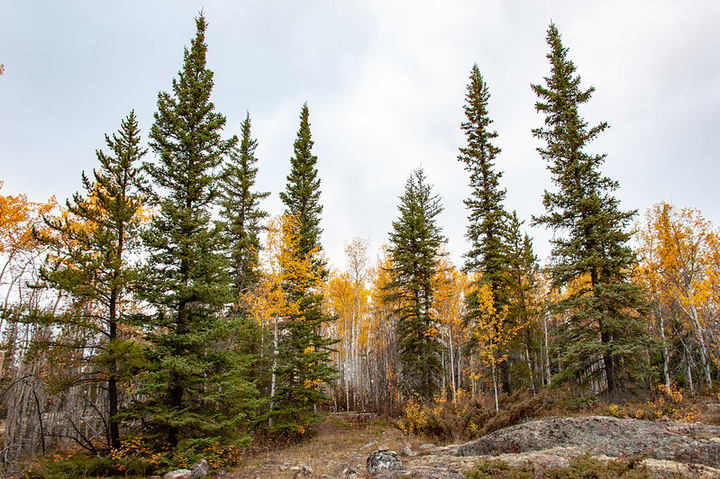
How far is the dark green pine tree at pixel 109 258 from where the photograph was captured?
9.36 m

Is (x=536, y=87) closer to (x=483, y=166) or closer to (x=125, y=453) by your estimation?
(x=483, y=166)

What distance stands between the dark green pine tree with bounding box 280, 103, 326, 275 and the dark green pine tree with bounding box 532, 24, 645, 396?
1243 centimetres

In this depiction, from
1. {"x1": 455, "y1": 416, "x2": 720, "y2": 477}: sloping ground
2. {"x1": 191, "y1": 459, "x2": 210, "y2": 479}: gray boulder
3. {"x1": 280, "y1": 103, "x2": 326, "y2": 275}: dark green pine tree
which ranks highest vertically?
{"x1": 280, "y1": 103, "x2": 326, "y2": 275}: dark green pine tree

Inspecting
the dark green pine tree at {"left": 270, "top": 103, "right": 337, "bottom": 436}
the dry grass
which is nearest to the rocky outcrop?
the dry grass

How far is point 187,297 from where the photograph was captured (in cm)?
1103

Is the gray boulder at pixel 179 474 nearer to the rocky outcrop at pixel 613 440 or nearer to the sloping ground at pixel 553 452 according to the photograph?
the sloping ground at pixel 553 452

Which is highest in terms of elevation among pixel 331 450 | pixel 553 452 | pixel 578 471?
pixel 578 471

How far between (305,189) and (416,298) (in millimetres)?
9443

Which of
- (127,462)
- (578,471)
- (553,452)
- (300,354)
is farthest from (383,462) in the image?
(300,354)

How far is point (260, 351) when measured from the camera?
725 inches

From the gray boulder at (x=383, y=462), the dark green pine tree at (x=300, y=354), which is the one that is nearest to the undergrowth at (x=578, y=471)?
the gray boulder at (x=383, y=462)

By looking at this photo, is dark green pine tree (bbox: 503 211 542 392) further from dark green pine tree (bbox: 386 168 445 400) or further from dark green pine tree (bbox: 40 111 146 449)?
dark green pine tree (bbox: 40 111 146 449)

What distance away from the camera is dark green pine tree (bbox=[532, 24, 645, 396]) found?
1326 centimetres

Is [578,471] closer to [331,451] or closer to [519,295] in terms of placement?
[331,451]
